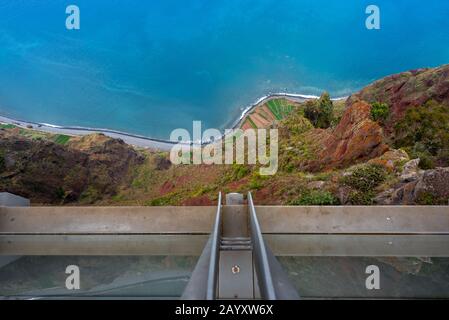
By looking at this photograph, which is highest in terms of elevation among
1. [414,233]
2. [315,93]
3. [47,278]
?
[315,93]

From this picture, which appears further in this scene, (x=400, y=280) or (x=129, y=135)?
(x=129, y=135)

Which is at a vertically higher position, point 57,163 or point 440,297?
point 57,163


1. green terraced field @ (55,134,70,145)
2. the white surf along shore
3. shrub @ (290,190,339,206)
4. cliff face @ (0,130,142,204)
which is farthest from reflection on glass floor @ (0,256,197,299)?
green terraced field @ (55,134,70,145)

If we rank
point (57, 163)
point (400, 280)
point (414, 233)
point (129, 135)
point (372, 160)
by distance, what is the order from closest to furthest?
point (400, 280), point (414, 233), point (372, 160), point (57, 163), point (129, 135)

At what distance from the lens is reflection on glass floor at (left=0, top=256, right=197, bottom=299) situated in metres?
2.56

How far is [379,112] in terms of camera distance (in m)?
7.48

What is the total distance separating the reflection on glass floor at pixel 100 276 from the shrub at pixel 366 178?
382 cm

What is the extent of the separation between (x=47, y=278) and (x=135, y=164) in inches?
208

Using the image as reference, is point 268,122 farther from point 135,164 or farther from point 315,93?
point 135,164

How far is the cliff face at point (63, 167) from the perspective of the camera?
7.62 meters

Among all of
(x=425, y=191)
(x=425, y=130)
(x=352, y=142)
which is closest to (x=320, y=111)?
(x=352, y=142)

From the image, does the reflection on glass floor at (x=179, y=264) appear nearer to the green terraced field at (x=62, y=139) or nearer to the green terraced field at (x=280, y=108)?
the green terraced field at (x=62, y=139)

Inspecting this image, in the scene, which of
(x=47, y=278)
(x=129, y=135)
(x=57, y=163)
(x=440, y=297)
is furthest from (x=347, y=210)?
(x=57, y=163)

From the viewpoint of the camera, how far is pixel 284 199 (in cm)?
663
